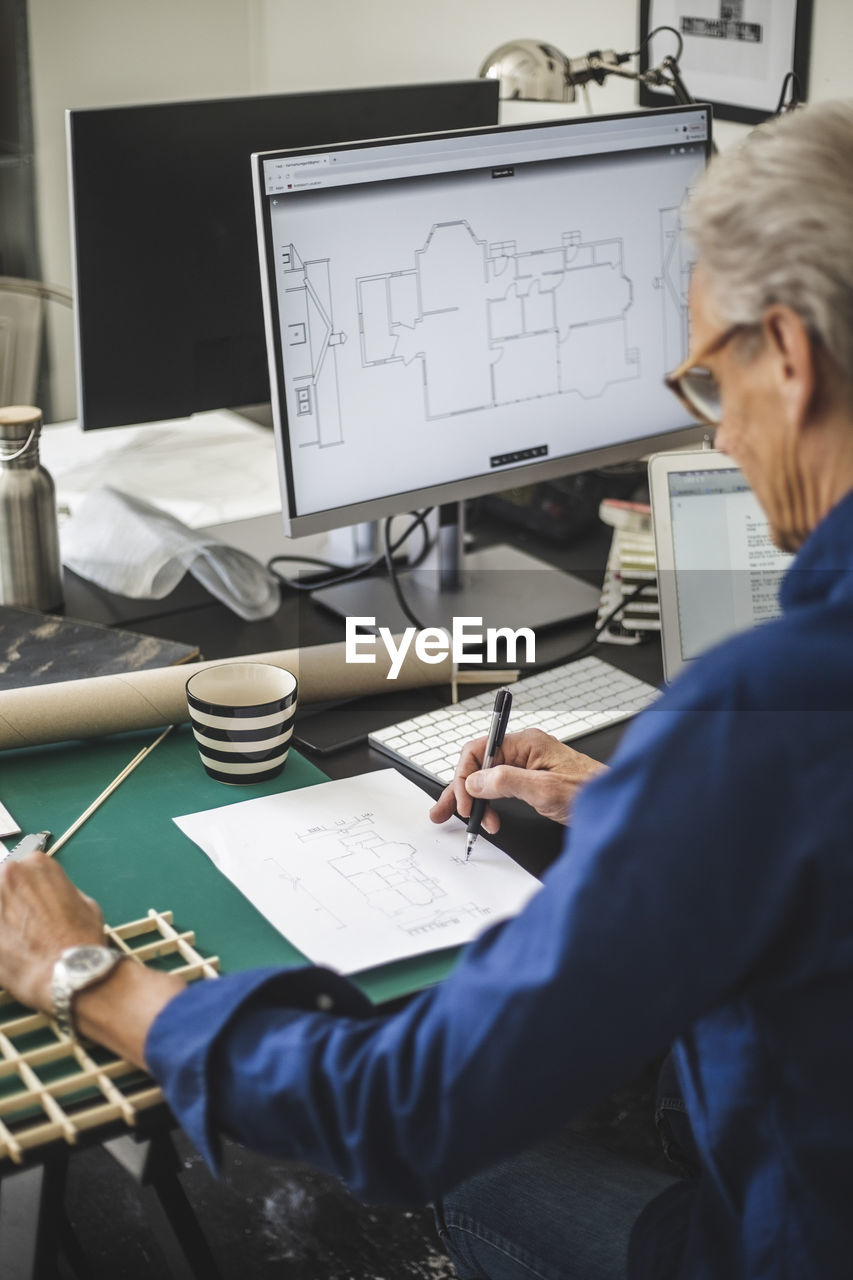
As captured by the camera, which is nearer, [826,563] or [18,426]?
[826,563]

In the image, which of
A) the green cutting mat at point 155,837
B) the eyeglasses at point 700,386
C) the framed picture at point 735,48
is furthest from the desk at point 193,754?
the framed picture at point 735,48

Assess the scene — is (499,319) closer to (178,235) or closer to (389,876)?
(178,235)

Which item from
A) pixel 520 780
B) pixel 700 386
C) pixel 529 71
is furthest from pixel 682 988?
pixel 529 71

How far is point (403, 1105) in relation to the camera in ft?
2.29

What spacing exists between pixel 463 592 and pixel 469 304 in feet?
1.17

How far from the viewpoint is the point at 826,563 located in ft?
2.37

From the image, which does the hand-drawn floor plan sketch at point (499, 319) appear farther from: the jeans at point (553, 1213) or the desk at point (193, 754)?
the jeans at point (553, 1213)

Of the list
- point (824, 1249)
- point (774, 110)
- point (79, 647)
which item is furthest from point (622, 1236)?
point (774, 110)

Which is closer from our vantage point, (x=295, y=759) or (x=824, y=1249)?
(x=824, y=1249)

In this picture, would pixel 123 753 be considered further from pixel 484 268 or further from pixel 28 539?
pixel 484 268

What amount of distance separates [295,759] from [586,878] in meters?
0.63

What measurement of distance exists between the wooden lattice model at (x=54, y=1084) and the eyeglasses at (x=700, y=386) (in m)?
0.50

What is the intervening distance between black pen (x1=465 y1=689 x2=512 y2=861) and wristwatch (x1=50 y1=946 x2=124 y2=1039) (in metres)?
0.34

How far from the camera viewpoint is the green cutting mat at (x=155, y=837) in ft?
3.16
